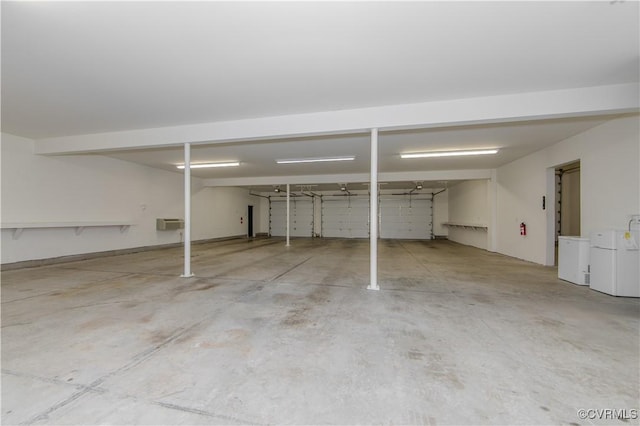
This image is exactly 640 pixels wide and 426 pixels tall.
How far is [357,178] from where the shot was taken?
32.9 feet

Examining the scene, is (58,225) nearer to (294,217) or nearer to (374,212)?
(374,212)

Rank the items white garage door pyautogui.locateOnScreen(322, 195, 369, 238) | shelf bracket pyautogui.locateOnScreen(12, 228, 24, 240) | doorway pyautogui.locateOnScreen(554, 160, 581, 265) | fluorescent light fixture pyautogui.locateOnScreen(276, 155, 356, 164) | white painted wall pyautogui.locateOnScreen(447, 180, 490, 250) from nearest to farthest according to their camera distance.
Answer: shelf bracket pyautogui.locateOnScreen(12, 228, 24, 240) → fluorescent light fixture pyautogui.locateOnScreen(276, 155, 356, 164) → white painted wall pyautogui.locateOnScreen(447, 180, 490, 250) → doorway pyautogui.locateOnScreen(554, 160, 581, 265) → white garage door pyautogui.locateOnScreen(322, 195, 369, 238)

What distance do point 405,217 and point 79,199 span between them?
13.2m

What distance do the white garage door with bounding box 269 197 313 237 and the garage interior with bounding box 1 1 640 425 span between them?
29.0 ft

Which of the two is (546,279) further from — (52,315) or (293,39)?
(52,315)

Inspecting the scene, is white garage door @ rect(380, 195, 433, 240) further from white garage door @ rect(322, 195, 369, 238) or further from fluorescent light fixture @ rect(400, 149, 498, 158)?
fluorescent light fixture @ rect(400, 149, 498, 158)

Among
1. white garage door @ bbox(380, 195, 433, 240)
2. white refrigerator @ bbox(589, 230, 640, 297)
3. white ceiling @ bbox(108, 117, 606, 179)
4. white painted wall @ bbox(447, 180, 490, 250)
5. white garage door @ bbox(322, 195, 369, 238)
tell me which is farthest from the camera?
white garage door @ bbox(322, 195, 369, 238)

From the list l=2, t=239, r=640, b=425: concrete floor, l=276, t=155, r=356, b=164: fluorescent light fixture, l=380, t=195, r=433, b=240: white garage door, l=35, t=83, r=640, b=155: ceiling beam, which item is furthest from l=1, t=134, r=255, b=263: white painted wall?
l=380, t=195, r=433, b=240: white garage door

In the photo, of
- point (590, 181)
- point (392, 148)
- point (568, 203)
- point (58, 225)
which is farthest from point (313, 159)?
point (568, 203)

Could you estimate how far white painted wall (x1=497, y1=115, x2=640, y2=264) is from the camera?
13.1ft

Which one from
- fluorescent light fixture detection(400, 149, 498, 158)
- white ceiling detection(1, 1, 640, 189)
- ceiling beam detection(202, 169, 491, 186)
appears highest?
white ceiling detection(1, 1, 640, 189)

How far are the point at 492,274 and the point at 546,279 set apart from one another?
32.8 inches

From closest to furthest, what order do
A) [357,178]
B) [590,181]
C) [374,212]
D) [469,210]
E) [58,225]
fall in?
[374,212] < [590,181] < [58,225] < [357,178] < [469,210]

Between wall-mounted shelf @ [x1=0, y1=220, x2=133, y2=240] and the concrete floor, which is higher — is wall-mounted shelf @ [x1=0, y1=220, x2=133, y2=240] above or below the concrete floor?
above
